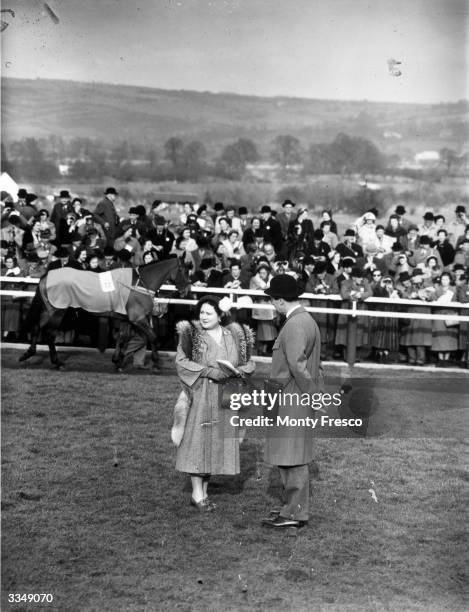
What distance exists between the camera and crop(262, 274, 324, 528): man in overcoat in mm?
6410

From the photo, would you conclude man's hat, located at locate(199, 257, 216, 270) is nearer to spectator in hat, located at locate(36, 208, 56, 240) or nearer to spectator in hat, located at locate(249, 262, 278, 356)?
spectator in hat, located at locate(249, 262, 278, 356)

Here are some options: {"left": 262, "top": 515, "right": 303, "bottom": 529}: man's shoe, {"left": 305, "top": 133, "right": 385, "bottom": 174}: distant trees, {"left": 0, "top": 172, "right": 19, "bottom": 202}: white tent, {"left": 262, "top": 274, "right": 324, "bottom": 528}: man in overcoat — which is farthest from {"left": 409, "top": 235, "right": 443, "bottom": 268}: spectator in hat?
{"left": 305, "top": 133, "right": 385, "bottom": 174}: distant trees

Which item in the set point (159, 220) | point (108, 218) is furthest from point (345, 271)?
point (108, 218)

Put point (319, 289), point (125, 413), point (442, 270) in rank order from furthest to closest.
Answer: point (442, 270) → point (319, 289) → point (125, 413)

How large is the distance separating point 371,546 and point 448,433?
9.35ft

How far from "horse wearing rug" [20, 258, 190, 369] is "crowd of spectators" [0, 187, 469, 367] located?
59cm

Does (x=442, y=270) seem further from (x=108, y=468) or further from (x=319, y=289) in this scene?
(x=108, y=468)

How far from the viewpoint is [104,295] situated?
11211mm

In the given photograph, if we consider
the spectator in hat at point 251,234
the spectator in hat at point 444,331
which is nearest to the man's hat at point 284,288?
the spectator in hat at point 444,331

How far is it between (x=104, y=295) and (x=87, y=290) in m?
0.20

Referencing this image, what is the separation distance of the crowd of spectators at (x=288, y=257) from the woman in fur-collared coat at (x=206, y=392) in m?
4.35

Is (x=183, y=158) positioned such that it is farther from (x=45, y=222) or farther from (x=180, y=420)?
(x=180, y=420)

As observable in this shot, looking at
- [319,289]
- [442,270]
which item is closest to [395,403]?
[319,289]

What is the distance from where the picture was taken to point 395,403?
872cm
